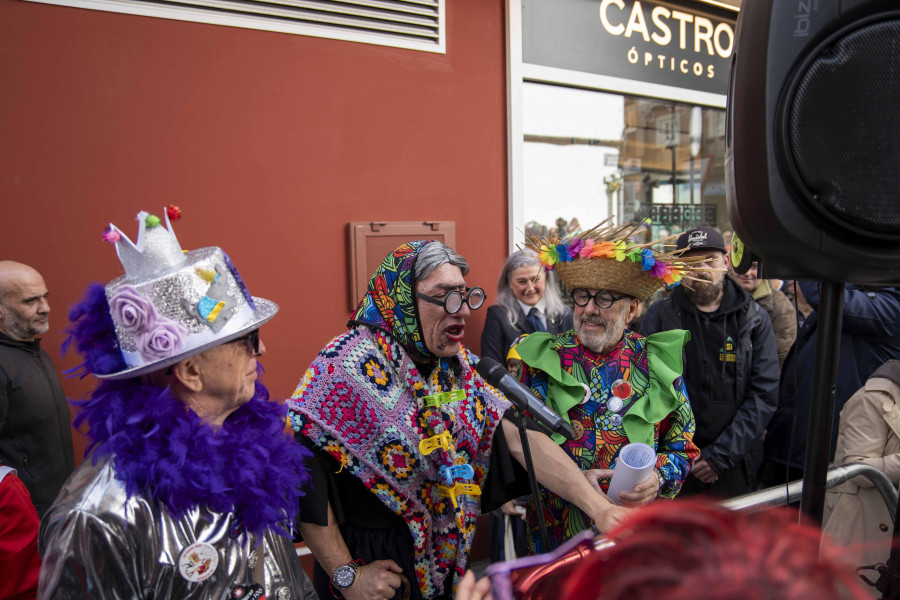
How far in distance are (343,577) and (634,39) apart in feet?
15.8

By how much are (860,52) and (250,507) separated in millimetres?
1563

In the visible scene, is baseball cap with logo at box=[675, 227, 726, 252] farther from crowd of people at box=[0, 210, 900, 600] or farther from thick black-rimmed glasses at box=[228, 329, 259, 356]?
thick black-rimmed glasses at box=[228, 329, 259, 356]

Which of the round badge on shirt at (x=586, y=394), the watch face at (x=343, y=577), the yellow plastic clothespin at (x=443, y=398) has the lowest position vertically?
the watch face at (x=343, y=577)

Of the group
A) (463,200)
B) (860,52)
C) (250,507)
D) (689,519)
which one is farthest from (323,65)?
(689,519)

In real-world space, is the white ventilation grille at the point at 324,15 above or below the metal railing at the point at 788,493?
above

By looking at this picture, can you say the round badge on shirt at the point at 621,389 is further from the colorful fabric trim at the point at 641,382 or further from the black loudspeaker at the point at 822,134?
the black loudspeaker at the point at 822,134

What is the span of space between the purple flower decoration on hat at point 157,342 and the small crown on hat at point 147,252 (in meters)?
0.14

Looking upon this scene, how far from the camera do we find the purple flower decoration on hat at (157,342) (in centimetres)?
130

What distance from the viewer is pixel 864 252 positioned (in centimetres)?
102

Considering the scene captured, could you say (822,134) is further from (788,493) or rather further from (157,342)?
(157,342)

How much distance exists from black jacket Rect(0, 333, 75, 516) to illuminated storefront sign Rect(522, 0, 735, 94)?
377 cm

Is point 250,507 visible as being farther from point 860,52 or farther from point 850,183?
point 860,52

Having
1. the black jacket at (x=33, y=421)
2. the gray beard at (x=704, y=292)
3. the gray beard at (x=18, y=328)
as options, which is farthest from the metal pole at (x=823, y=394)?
the gray beard at (x=18, y=328)

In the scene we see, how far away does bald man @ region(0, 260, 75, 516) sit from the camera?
2760mm
